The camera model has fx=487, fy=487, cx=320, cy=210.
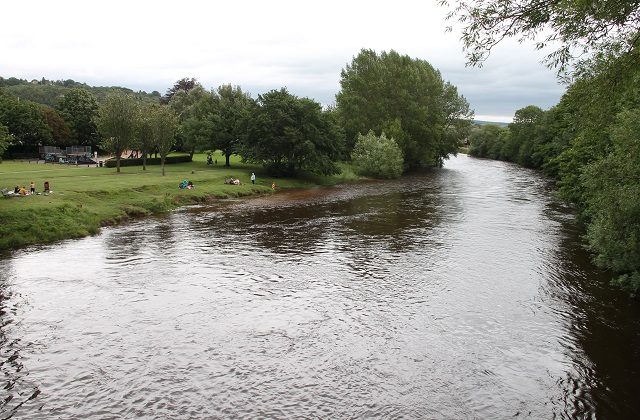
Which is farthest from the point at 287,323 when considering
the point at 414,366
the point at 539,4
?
the point at 539,4

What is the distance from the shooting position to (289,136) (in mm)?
62656

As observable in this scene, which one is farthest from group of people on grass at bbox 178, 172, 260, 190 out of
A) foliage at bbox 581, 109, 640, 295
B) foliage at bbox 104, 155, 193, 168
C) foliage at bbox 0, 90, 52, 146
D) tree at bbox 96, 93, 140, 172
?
foliage at bbox 0, 90, 52, 146

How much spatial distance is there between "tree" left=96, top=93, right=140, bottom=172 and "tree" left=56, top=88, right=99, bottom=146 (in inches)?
1415

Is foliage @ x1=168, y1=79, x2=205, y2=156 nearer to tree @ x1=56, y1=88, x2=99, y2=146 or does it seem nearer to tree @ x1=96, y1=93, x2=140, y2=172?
tree @ x1=96, y1=93, x2=140, y2=172

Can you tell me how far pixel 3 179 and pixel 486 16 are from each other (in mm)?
47260

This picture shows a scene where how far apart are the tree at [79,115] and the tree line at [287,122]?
0.62 feet

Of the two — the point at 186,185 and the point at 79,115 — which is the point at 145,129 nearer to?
the point at 186,185

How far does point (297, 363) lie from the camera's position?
14.9 m

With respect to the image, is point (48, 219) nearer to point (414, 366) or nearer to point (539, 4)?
point (414, 366)

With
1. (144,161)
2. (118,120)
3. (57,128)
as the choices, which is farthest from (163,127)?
(57,128)

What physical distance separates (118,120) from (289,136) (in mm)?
20382

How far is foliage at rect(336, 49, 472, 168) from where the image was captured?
283 feet

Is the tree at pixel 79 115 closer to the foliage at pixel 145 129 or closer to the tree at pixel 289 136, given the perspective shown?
the foliage at pixel 145 129

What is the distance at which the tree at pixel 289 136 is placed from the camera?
208ft
